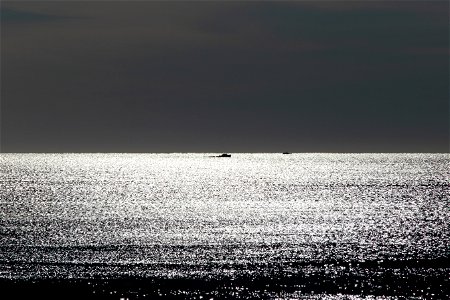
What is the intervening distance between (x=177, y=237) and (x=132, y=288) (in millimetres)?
38774

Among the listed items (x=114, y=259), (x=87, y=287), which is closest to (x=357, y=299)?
(x=87, y=287)

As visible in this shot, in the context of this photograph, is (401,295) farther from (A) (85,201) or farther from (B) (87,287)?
(A) (85,201)

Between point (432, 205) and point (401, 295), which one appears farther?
point (432, 205)

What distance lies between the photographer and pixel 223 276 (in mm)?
68250

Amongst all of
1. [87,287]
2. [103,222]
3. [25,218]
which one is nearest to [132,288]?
[87,287]

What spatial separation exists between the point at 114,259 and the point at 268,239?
83.3 feet

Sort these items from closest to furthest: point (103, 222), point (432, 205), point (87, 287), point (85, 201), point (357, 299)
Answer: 1. point (357, 299)
2. point (87, 287)
3. point (103, 222)
4. point (432, 205)
5. point (85, 201)

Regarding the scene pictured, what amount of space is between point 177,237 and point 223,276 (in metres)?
33.5

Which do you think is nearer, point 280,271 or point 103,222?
point 280,271

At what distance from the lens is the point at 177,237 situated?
332ft

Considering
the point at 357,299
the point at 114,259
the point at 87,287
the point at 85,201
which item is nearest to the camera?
the point at 357,299

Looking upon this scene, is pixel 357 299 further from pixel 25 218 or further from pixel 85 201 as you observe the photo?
pixel 85 201

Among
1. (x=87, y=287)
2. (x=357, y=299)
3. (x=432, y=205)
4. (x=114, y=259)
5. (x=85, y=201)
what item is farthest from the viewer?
(x=85, y=201)

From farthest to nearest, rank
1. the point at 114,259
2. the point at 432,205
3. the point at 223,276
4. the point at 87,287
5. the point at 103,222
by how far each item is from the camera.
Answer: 1. the point at 432,205
2. the point at 103,222
3. the point at 114,259
4. the point at 223,276
5. the point at 87,287
